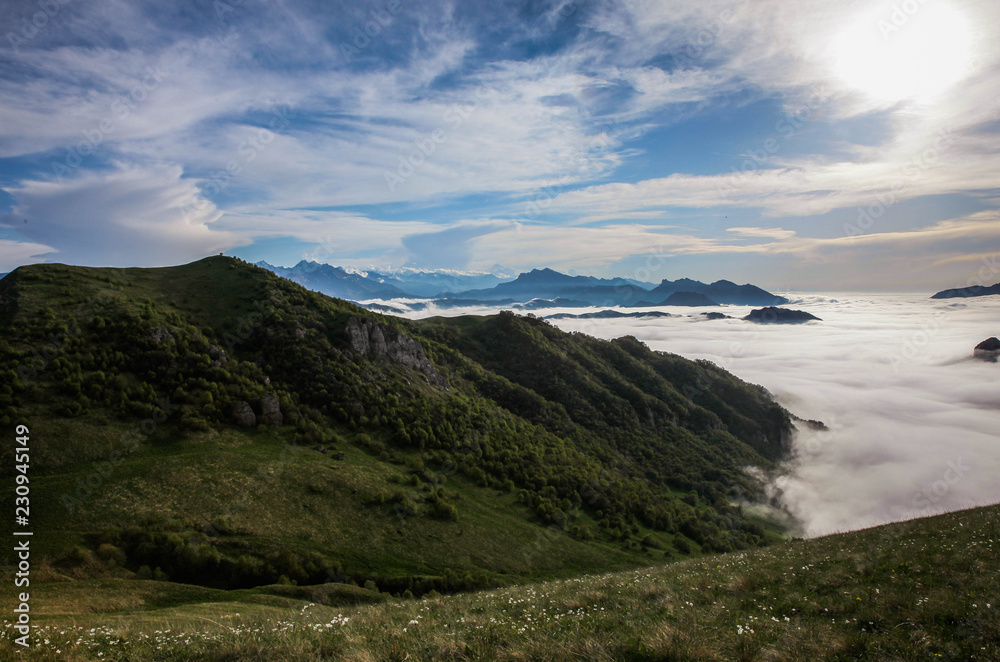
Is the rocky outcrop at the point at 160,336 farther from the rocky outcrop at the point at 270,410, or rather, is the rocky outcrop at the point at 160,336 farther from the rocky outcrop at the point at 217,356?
the rocky outcrop at the point at 270,410

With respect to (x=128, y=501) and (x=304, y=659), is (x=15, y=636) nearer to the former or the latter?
(x=304, y=659)

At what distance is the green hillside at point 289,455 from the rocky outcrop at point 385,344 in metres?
0.43

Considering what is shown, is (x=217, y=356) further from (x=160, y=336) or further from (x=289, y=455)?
(x=289, y=455)

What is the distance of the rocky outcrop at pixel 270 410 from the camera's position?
231 feet

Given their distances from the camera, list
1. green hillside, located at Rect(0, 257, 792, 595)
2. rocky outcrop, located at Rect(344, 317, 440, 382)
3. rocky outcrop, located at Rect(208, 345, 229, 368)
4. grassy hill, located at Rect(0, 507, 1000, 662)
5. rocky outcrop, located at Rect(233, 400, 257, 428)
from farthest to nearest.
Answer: rocky outcrop, located at Rect(344, 317, 440, 382), rocky outcrop, located at Rect(208, 345, 229, 368), rocky outcrop, located at Rect(233, 400, 257, 428), green hillside, located at Rect(0, 257, 792, 595), grassy hill, located at Rect(0, 507, 1000, 662)

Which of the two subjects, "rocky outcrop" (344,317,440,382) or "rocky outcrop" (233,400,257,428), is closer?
"rocky outcrop" (233,400,257,428)

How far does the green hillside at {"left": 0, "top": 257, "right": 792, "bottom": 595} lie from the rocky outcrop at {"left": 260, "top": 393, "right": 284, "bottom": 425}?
0.36 m

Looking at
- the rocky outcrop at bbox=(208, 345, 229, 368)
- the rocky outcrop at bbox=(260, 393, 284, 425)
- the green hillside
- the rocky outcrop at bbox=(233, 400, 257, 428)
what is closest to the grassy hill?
the green hillside

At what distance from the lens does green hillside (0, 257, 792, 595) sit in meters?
42.5

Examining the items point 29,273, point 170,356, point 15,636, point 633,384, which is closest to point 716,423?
point 633,384

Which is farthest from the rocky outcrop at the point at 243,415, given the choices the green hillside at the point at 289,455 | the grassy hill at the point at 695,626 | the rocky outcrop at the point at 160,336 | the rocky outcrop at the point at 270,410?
the grassy hill at the point at 695,626

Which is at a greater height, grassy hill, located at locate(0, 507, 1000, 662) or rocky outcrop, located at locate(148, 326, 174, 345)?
rocky outcrop, located at locate(148, 326, 174, 345)

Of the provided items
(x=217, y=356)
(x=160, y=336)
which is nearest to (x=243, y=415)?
(x=217, y=356)

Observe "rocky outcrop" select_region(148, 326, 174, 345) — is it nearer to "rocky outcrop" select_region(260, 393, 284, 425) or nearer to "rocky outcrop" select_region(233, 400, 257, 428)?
"rocky outcrop" select_region(233, 400, 257, 428)
